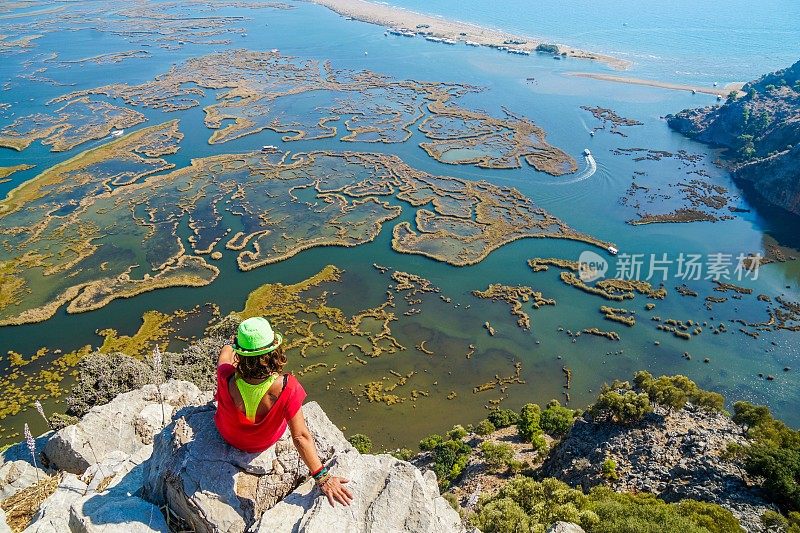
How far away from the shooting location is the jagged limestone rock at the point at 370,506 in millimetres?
9367

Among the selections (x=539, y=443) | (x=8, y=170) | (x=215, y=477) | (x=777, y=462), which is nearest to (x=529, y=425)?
(x=539, y=443)

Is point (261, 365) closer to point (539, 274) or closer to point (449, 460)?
point (449, 460)

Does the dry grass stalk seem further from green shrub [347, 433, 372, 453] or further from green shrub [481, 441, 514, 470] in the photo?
green shrub [481, 441, 514, 470]

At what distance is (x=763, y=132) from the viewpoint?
78438mm

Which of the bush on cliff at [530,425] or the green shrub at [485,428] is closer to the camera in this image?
the bush on cliff at [530,425]

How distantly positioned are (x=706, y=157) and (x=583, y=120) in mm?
22257

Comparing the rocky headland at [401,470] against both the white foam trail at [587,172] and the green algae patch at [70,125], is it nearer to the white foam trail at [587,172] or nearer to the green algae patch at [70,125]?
the white foam trail at [587,172]

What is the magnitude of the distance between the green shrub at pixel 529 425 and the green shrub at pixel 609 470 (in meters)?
6.06

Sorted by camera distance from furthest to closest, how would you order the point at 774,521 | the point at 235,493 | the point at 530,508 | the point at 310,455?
1. the point at 530,508
2. the point at 774,521
3. the point at 235,493
4. the point at 310,455

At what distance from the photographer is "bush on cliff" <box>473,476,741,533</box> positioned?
17531mm

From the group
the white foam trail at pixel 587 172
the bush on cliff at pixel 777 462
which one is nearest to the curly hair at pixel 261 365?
the bush on cliff at pixel 777 462

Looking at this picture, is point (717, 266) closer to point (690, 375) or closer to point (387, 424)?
point (690, 375)

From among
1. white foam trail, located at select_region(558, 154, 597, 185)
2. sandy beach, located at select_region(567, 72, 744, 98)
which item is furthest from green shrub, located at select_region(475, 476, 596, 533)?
sandy beach, located at select_region(567, 72, 744, 98)

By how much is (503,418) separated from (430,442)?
5.89m
